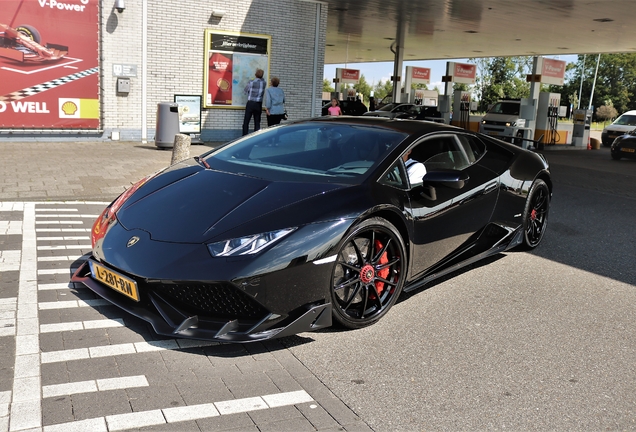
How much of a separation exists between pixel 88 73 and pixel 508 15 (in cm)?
1319

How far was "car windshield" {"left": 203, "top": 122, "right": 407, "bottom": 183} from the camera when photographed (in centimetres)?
454

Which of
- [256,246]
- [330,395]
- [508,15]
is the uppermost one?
[508,15]

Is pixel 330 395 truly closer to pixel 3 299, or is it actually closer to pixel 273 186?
pixel 273 186

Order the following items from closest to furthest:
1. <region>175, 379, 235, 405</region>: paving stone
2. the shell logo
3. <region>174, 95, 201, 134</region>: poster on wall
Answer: <region>175, 379, 235, 405</region>: paving stone, the shell logo, <region>174, 95, 201, 134</region>: poster on wall

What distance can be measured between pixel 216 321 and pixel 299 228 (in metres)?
0.75

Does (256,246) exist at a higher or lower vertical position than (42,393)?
higher

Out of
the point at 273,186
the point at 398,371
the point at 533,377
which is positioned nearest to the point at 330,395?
the point at 398,371

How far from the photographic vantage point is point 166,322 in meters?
3.62

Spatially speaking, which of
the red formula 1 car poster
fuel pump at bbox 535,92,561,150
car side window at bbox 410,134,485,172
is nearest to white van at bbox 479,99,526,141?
fuel pump at bbox 535,92,561,150

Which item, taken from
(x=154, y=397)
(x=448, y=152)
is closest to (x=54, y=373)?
(x=154, y=397)

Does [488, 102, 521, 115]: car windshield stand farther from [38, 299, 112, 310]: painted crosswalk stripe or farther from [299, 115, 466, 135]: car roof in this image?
[38, 299, 112, 310]: painted crosswalk stripe

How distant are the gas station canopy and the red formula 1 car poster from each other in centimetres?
654

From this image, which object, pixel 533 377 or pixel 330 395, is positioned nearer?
pixel 330 395

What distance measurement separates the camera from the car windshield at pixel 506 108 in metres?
26.8
